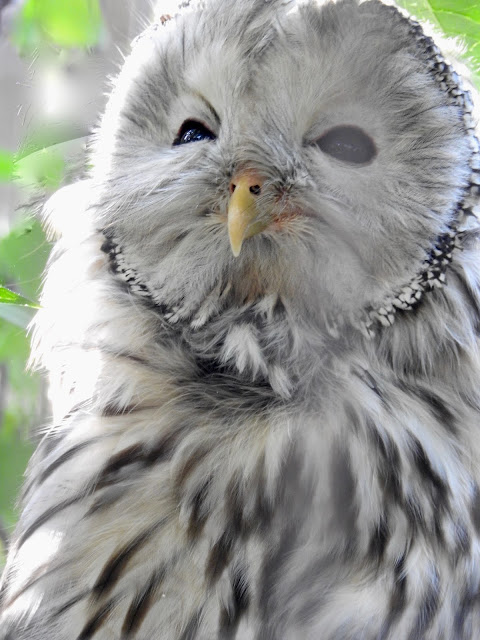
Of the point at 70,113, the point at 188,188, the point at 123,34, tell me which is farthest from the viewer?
the point at 70,113

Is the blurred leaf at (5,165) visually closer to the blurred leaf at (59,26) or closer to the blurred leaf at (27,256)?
the blurred leaf at (27,256)

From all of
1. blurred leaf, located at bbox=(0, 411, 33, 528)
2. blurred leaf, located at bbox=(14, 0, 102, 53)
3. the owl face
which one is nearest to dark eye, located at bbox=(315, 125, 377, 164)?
the owl face

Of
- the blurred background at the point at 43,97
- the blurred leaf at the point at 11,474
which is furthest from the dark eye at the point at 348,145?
the blurred leaf at the point at 11,474

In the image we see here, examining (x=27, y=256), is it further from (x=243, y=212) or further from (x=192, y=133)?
(x=243, y=212)

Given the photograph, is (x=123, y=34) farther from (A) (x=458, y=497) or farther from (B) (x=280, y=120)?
(A) (x=458, y=497)

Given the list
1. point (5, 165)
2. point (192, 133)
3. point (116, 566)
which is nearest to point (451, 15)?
point (192, 133)

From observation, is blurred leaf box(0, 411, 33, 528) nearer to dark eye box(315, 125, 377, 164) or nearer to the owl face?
the owl face

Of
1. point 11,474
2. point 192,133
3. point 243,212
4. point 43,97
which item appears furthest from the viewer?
point 11,474

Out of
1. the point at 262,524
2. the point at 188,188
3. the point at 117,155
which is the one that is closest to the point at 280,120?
the point at 188,188
